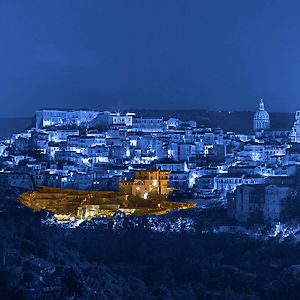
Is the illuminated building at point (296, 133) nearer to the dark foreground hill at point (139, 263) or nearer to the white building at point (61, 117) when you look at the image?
the white building at point (61, 117)

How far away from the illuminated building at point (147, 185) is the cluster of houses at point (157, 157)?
0.26 m

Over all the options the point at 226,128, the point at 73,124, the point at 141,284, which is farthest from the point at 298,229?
the point at 226,128

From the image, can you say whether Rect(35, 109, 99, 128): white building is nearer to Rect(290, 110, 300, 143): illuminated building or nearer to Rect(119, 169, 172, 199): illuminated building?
Rect(290, 110, 300, 143): illuminated building

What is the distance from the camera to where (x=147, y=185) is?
14727 millimetres

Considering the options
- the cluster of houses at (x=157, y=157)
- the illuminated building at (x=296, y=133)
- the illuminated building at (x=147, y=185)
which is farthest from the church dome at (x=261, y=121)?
the illuminated building at (x=147, y=185)

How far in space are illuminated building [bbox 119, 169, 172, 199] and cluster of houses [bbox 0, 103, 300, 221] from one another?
26 centimetres

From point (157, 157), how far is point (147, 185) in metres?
2.53

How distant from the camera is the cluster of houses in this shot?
14.5 metres

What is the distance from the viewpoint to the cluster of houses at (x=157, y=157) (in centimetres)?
1451

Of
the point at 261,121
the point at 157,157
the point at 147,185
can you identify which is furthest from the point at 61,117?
the point at 147,185

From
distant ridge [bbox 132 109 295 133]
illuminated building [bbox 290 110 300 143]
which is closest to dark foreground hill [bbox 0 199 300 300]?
illuminated building [bbox 290 110 300 143]

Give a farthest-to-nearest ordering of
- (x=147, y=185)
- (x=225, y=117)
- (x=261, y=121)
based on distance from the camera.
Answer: (x=225, y=117), (x=261, y=121), (x=147, y=185)

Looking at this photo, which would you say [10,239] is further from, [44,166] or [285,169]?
[285,169]

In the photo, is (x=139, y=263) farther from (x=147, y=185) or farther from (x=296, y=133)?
(x=296, y=133)
